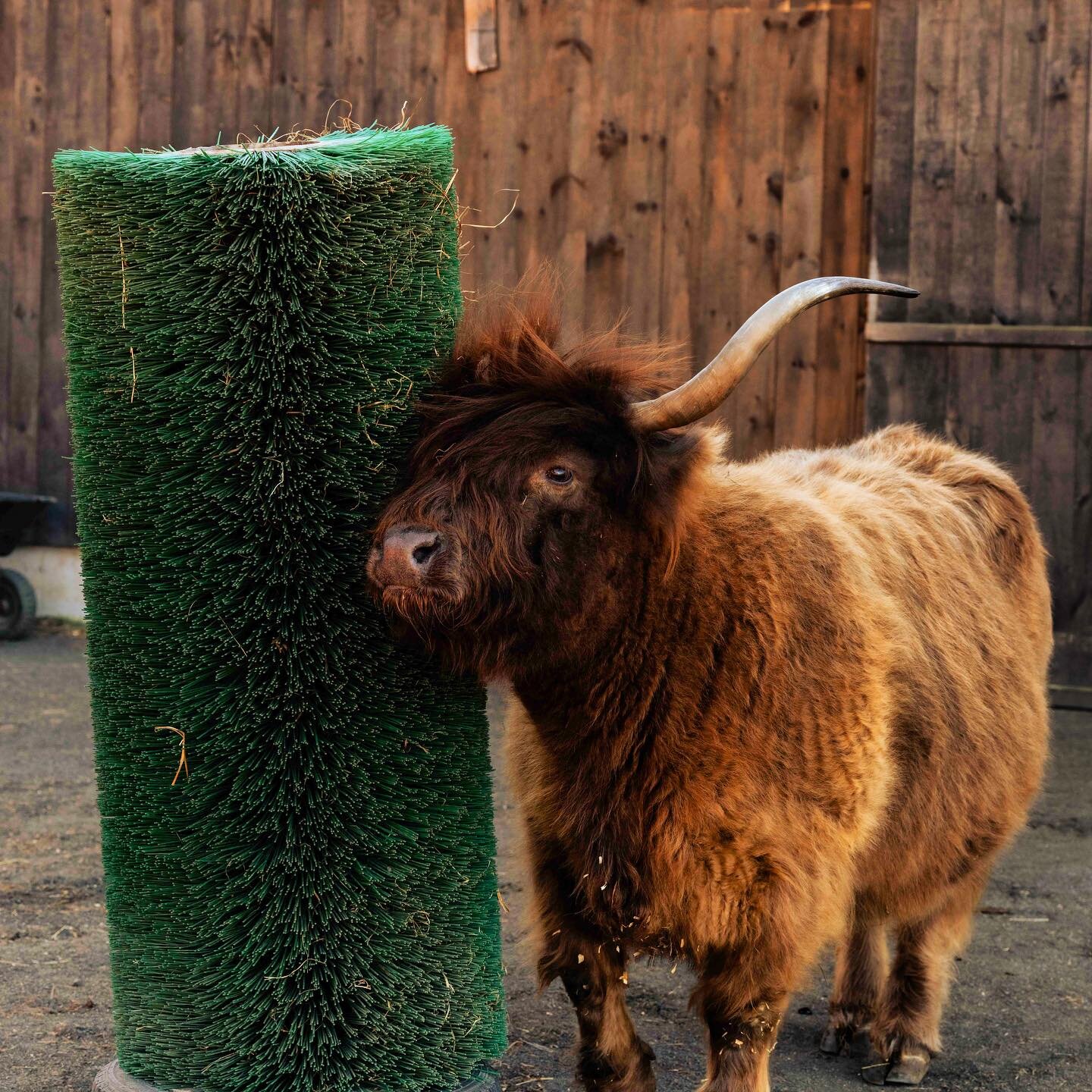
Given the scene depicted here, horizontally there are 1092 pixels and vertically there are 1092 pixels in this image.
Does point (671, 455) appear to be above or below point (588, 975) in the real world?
above

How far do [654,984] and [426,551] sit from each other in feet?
7.37

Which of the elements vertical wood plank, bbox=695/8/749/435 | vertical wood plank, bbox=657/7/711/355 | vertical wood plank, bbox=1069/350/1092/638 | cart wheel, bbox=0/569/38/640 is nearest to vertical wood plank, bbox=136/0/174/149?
cart wheel, bbox=0/569/38/640

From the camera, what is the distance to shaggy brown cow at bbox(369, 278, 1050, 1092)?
9.85 ft

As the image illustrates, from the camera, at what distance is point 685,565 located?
3.33m

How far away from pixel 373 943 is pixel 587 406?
120cm

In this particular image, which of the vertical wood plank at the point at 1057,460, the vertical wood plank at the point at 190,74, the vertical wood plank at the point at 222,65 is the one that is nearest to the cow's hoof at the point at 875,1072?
the vertical wood plank at the point at 1057,460

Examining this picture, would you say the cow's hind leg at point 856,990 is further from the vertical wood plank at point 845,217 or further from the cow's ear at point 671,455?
the vertical wood plank at point 845,217

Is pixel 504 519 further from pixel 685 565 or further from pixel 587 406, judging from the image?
pixel 685 565

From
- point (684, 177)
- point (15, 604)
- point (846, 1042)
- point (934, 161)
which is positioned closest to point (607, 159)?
point (684, 177)

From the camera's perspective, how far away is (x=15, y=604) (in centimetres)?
945

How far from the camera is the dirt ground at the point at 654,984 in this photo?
3885mm

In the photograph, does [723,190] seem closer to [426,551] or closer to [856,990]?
[856,990]

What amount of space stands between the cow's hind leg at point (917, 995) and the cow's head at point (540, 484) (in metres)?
1.67

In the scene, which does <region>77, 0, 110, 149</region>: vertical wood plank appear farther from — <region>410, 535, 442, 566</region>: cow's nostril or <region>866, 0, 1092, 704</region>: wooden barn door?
<region>410, 535, 442, 566</region>: cow's nostril
